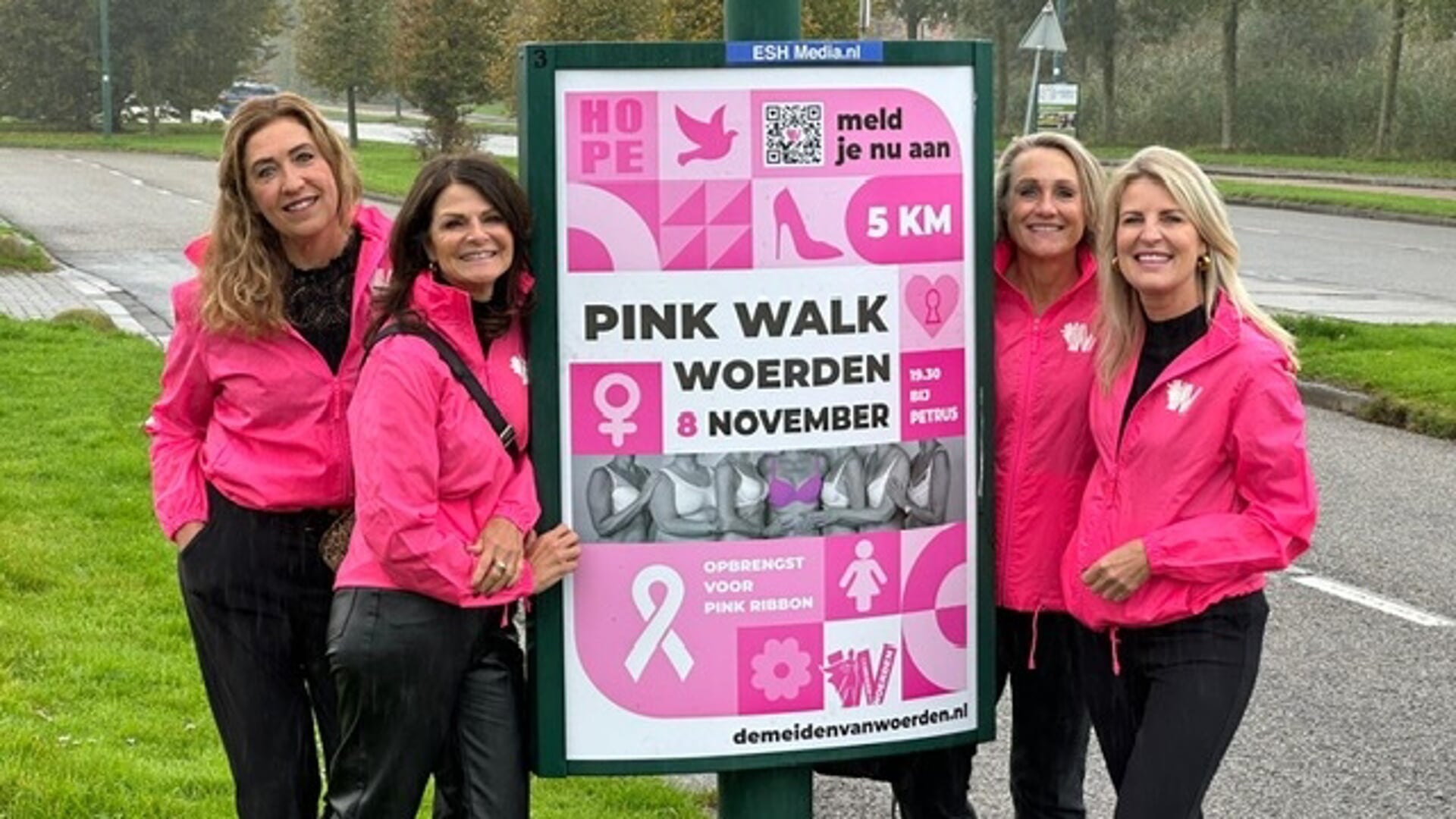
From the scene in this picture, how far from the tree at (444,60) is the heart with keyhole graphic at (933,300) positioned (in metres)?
39.3

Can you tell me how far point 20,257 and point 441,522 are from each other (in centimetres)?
1975

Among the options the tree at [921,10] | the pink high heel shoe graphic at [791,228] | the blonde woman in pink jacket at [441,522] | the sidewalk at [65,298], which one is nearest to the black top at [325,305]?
the blonde woman in pink jacket at [441,522]

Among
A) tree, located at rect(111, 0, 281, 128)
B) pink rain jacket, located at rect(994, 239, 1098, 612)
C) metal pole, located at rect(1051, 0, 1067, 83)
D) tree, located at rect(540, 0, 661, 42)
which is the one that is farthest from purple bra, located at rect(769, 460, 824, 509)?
tree, located at rect(111, 0, 281, 128)

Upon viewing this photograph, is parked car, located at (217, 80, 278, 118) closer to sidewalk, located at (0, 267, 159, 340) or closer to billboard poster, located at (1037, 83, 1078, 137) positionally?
billboard poster, located at (1037, 83, 1078, 137)

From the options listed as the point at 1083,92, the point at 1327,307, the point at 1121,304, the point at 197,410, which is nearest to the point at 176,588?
the point at 197,410

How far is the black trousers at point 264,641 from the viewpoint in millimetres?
3891

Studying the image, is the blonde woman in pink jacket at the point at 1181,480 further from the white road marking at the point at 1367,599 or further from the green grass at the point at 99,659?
the white road marking at the point at 1367,599

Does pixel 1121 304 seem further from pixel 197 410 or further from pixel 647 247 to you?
pixel 197 410

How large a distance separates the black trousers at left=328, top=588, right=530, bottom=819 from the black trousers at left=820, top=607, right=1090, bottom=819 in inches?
28.8

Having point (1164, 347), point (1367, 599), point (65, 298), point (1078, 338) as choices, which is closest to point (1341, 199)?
point (65, 298)

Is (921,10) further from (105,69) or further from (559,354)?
(559,354)

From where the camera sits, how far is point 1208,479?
11.9 ft

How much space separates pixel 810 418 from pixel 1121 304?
651 mm

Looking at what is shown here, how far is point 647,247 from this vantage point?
360 cm
